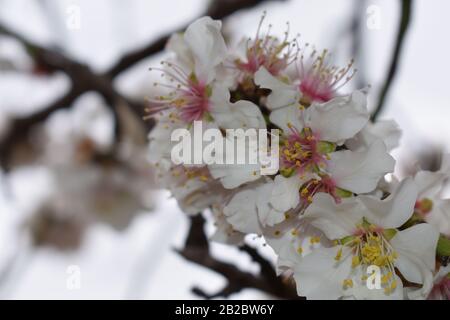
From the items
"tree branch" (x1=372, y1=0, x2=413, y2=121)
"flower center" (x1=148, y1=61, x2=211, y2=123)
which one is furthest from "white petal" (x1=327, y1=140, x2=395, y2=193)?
"tree branch" (x1=372, y1=0, x2=413, y2=121)

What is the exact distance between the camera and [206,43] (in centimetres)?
95

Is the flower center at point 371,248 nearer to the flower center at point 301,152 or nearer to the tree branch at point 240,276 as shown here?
the flower center at point 301,152

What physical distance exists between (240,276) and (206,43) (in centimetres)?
39

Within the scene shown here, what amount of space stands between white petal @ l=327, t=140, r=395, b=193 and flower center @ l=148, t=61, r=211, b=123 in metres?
0.22

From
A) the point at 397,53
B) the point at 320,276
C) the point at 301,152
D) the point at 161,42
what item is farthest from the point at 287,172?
the point at 161,42

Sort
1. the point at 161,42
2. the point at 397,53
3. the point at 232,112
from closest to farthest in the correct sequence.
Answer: the point at 232,112, the point at 397,53, the point at 161,42

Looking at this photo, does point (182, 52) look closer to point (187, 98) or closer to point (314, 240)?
point (187, 98)

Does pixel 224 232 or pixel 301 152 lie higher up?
pixel 301 152

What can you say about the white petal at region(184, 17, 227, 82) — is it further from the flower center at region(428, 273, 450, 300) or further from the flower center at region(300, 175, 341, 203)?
the flower center at region(428, 273, 450, 300)

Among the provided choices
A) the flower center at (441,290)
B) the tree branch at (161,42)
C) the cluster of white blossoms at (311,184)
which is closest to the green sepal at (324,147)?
the cluster of white blossoms at (311,184)

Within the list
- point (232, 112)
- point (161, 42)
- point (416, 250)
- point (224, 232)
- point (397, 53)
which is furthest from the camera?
point (161, 42)

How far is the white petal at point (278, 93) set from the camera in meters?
0.89

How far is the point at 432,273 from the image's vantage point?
82 centimetres

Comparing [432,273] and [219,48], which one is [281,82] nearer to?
[219,48]
